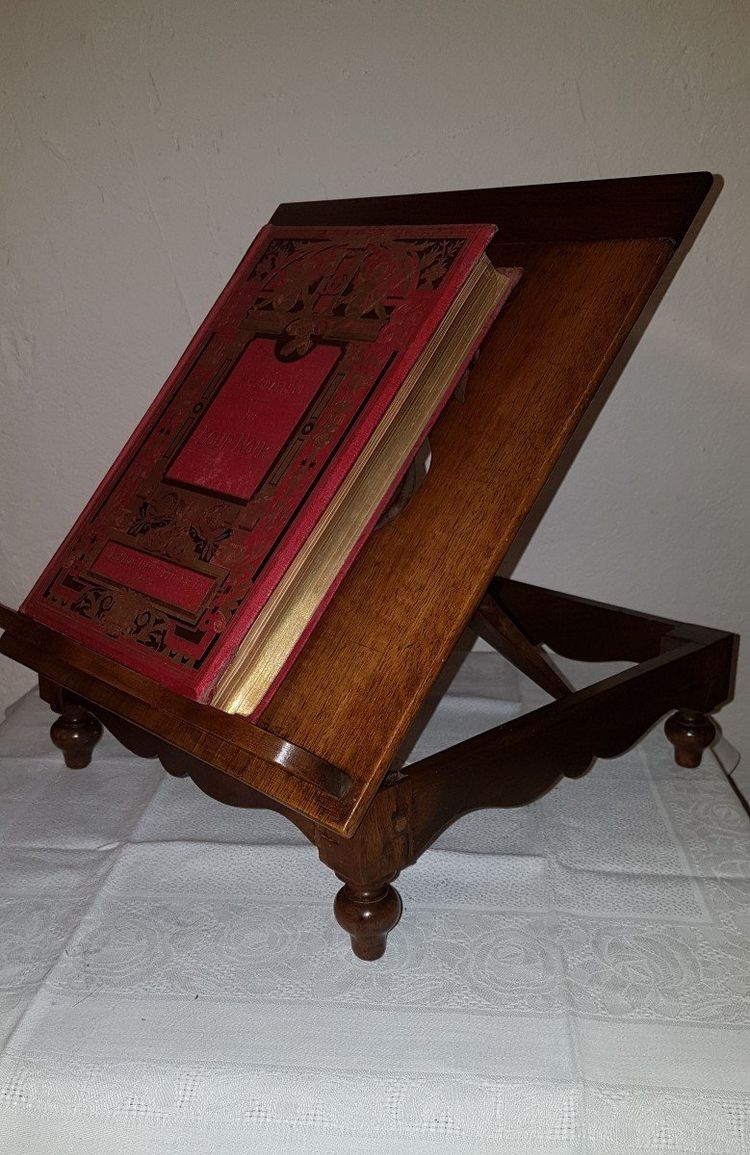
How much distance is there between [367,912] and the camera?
0.71 metres

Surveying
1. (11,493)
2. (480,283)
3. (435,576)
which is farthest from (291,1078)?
(11,493)

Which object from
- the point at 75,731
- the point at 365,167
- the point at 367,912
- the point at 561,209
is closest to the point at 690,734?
the point at 367,912

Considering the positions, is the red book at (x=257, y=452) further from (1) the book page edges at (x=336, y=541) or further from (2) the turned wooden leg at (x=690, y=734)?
(2) the turned wooden leg at (x=690, y=734)

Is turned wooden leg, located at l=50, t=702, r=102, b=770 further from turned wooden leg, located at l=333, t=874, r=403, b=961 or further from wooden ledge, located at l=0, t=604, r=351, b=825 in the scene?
turned wooden leg, located at l=333, t=874, r=403, b=961

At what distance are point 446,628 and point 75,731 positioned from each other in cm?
51

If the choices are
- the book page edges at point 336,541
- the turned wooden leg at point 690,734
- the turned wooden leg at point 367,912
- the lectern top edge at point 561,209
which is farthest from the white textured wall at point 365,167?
the turned wooden leg at point 367,912

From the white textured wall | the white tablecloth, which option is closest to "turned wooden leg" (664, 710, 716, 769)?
the white tablecloth

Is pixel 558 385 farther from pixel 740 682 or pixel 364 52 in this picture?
pixel 740 682

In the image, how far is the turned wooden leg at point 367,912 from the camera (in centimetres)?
71

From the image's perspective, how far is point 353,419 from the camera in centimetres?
70

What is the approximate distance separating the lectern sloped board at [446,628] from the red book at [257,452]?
3 centimetres

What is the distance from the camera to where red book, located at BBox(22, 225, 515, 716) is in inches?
27.4

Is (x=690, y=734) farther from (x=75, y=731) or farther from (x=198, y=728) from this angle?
(x=75, y=731)

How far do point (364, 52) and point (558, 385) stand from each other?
0.61 m
